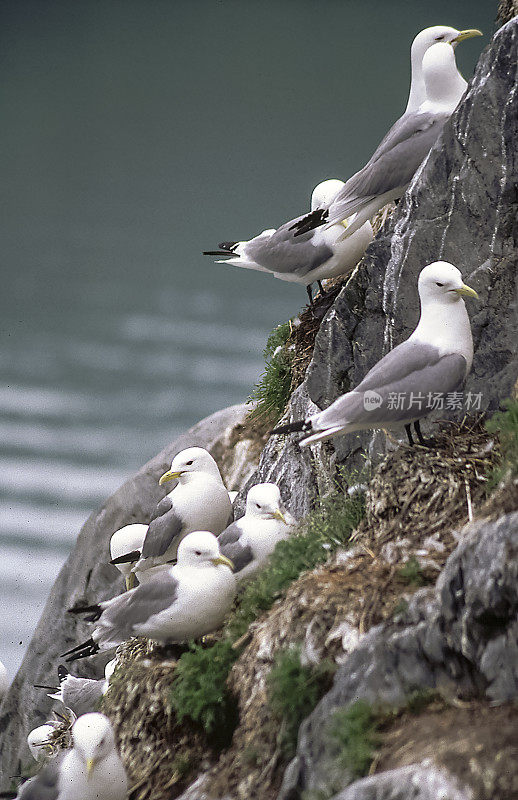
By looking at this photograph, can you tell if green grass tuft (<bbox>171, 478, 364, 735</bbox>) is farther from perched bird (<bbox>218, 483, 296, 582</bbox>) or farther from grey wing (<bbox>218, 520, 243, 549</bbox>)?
grey wing (<bbox>218, 520, 243, 549</bbox>)

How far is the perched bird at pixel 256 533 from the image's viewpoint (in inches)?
137

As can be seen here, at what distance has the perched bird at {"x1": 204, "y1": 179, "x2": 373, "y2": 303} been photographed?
14.7 feet

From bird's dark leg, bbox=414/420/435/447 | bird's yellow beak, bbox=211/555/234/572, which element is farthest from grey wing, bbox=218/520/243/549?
bird's dark leg, bbox=414/420/435/447

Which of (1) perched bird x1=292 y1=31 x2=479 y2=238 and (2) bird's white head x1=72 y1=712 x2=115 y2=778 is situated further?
(1) perched bird x1=292 y1=31 x2=479 y2=238

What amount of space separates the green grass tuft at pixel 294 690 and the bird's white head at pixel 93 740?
2.09ft

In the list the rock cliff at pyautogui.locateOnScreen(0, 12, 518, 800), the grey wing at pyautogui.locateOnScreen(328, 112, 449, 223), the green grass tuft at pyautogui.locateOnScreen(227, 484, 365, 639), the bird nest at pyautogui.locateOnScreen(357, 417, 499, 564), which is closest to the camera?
the rock cliff at pyautogui.locateOnScreen(0, 12, 518, 800)

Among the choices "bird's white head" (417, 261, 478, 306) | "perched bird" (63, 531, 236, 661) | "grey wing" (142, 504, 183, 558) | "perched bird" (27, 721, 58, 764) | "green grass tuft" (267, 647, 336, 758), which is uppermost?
"bird's white head" (417, 261, 478, 306)

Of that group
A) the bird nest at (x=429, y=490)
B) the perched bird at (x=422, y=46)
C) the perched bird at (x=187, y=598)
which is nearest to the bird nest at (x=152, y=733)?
the perched bird at (x=187, y=598)

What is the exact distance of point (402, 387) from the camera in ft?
9.89

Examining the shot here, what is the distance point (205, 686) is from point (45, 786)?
2.16 ft

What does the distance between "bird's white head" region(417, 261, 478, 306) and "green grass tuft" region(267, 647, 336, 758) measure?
4.17 feet

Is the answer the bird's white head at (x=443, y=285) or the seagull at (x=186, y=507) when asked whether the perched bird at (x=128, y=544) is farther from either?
the bird's white head at (x=443, y=285)

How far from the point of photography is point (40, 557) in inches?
335

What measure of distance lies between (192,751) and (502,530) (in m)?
1.34
